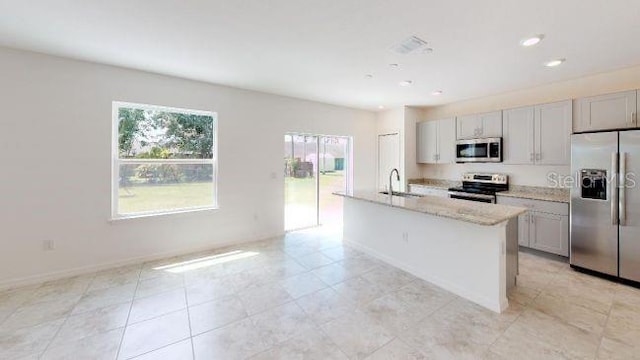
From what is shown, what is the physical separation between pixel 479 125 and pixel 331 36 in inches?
139

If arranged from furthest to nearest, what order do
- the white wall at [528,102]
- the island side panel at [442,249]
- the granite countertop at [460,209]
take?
the white wall at [528,102]
the island side panel at [442,249]
the granite countertop at [460,209]

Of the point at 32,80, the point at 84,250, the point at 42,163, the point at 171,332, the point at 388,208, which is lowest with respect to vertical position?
the point at 171,332

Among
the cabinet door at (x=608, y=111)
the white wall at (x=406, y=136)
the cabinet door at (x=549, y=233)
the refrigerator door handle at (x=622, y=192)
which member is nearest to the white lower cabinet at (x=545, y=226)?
the cabinet door at (x=549, y=233)

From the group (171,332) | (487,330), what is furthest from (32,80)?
(487,330)

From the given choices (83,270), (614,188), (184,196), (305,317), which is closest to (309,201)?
(184,196)

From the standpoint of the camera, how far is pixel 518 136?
Result: 13.7 feet

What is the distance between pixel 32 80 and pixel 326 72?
3439 mm

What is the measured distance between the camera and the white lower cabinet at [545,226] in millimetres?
3537

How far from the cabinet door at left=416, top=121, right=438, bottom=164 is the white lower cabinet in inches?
69.7

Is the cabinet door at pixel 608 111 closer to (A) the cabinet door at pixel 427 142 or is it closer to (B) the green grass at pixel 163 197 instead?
(A) the cabinet door at pixel 427 142

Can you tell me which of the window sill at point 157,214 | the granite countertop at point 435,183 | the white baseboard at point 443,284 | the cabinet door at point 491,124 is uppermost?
the cabinet door at point 491,124

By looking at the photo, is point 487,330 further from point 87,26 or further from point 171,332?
point 87,26

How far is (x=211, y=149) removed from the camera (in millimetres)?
4254

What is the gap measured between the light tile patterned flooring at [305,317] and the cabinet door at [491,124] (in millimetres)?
2238
